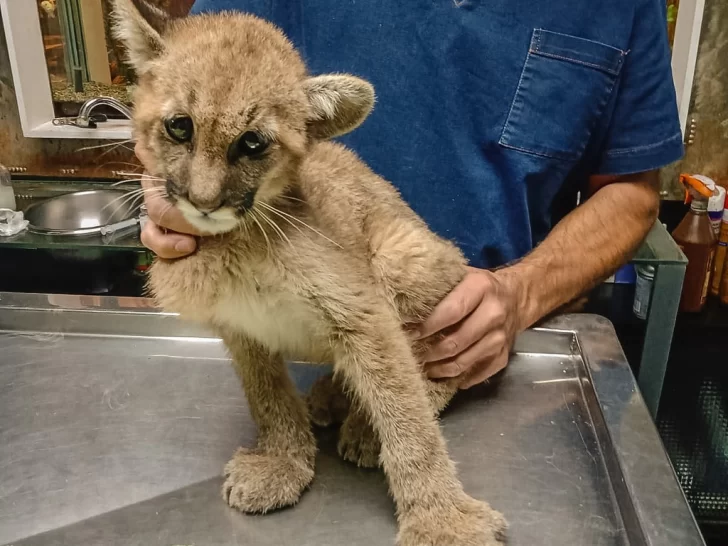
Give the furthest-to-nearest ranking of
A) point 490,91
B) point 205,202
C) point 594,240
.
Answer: point 594,240 → point 490,91 → point 205,202

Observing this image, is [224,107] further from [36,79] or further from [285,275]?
[36,79]

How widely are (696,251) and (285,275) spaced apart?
1739mm

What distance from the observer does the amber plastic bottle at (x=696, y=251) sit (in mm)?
2195

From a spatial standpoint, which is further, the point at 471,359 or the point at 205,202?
the point at 471,359

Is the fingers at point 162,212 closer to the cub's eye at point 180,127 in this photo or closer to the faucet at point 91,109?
the cub's eye at point 180,127

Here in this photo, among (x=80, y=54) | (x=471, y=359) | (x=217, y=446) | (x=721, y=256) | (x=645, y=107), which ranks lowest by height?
(x=721, y=256)

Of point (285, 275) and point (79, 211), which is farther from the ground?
point (285, 275)

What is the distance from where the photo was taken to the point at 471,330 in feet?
3.82

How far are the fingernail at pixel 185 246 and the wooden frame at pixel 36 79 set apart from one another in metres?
1.58

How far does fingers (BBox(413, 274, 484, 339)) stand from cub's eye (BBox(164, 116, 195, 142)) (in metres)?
0.49

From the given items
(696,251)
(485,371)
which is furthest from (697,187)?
(485,371)

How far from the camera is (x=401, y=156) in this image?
4.57 ft

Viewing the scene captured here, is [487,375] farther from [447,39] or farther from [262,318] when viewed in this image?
[447,39]

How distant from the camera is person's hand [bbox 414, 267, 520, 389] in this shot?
1131 mm
